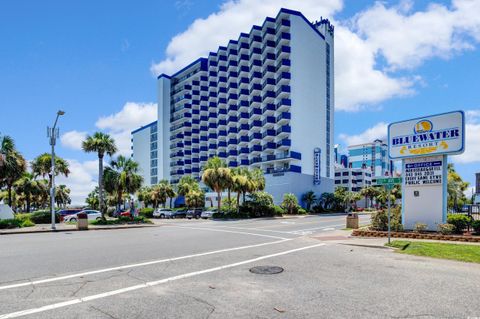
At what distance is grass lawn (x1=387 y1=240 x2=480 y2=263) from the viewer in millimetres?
10883

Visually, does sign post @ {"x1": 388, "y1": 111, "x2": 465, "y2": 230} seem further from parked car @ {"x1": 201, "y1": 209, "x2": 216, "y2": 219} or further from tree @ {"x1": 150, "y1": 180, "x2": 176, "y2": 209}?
tree @ {"x1": 150, "y1": 180, "x2": 176, "y2": 209}

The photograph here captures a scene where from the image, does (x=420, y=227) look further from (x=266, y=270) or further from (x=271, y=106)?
(x=271, y=106)

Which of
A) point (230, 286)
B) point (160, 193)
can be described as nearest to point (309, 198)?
point (160, 193)

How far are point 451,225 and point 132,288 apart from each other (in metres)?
16.2

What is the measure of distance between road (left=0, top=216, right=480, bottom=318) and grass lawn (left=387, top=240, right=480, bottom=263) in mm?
762

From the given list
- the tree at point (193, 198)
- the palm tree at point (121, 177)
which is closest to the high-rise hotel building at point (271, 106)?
the tree at point (193, 198)

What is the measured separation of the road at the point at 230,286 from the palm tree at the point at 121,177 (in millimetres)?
25952

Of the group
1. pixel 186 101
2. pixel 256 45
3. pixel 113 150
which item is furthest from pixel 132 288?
pixel 186 101

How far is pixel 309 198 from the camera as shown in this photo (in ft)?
210

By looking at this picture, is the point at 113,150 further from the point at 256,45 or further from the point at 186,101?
the point at 186,101

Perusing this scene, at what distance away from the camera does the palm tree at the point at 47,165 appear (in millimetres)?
40578

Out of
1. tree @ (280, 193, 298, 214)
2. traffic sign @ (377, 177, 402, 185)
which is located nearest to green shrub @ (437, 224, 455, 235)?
traffic sign @ (377, 177, 402, 185)

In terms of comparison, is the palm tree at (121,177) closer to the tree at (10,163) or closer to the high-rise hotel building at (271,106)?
the tree at (10,163)

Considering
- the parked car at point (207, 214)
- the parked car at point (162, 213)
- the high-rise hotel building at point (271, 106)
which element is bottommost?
the parked car at point (162, 213)
